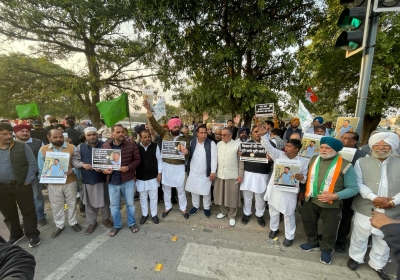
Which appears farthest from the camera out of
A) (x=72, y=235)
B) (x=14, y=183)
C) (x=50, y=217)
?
(x=50, y=217)

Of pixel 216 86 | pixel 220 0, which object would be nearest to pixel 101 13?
pixel 220 0

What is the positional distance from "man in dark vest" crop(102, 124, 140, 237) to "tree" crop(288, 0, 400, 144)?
6.31 metres

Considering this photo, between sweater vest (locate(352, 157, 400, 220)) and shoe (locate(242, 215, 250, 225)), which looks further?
shoe (locate(242, 215, 250, 225))

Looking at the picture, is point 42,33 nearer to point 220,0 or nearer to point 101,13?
point 101,13

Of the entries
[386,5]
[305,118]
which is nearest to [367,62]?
[386,5]

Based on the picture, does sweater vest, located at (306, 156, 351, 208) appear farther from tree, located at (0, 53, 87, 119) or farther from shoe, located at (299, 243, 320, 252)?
tree, located at (0, 53, 87, 119)

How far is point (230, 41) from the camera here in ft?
23.2

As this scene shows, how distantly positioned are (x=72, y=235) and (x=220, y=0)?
8083 millimetres

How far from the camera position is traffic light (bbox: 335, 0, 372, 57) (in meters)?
2.52

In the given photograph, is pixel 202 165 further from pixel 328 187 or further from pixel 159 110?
pixel 328 187

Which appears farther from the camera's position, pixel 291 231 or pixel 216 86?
pixel 216 86

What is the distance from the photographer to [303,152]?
3803 millimetres

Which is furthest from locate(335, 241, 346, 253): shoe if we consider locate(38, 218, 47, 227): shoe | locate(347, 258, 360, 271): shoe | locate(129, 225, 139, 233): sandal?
locate(38, 218, 47, 227): shoe

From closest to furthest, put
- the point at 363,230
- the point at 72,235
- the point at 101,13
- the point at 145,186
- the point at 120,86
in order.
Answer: the point at 363,230 → the point at 72,235 → the point at 145,186 → the point at 101,13 → the point at 120,86
